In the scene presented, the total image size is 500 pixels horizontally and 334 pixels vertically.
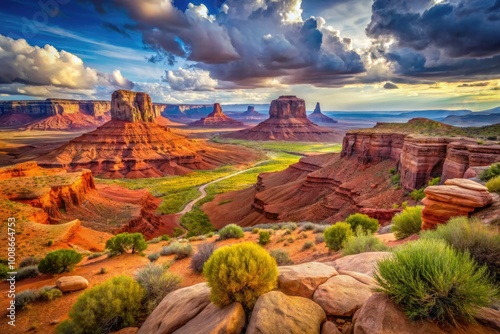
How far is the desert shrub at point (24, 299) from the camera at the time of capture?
889 centimetres

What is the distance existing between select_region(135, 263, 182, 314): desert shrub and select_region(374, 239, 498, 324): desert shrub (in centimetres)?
656

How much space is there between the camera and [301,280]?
517cm

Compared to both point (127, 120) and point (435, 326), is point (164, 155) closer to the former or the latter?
point (127, 120)

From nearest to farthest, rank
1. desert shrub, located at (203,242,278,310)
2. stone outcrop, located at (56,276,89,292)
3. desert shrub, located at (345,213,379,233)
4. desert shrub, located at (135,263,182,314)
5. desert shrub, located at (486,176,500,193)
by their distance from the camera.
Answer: desert shrub, located at (203,242,278,310) → desert shrub, located at (135,263,182,314) → desert shrub, located at (486,176,500,193) → stone outcrop, located at (56,276,89,292) → desert shrub, located at (345,213,379,233)

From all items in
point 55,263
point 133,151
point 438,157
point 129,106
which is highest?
point 129,106

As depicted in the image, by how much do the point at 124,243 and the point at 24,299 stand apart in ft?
17.9

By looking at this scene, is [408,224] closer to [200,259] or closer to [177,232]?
[200,259]

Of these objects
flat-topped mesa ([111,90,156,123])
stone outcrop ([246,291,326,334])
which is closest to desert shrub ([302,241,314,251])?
stone outcrop ([246,291,326,334])

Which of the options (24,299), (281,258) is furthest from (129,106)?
(281,258)

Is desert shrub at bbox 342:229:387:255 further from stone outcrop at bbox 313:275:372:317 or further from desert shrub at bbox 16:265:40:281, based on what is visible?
desert shrub at bbox 16:265:40:281

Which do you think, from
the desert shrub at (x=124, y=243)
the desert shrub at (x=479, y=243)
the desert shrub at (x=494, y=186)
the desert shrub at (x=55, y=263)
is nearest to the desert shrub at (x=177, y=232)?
the desert shrub at (x=124, y=243)

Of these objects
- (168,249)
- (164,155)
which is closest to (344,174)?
(168,249)

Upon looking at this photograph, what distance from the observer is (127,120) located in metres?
106

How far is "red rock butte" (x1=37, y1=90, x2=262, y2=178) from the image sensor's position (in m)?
82.2
